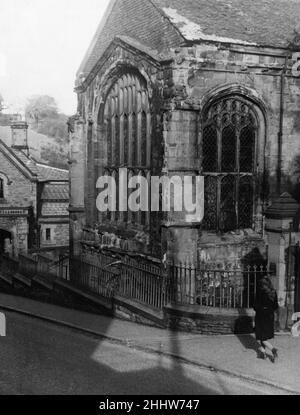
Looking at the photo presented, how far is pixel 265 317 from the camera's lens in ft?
33.7

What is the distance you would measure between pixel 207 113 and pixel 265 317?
7010mm

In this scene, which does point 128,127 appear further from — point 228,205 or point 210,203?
point 228,205

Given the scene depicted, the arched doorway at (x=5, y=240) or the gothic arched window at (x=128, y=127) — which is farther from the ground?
the gothic arched window at (x=128, y=127)

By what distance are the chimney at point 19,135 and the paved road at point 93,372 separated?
29467 millimetres

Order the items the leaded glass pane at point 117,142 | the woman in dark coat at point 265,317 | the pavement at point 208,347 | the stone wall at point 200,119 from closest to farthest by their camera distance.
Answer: the pavement at point 208,347
the woman in dark coat at point 265,317
the stone wall at point 200,119
the leaded glass pane at point 117,142

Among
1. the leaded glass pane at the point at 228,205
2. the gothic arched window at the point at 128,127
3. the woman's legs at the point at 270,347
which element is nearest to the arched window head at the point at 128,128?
the gothic arched window at the point at 128,127

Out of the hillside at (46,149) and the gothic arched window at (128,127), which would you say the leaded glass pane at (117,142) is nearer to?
the gothic arched window at (128,127)

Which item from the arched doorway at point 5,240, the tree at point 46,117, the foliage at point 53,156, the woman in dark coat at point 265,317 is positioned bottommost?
the arched doorway at point 5,240

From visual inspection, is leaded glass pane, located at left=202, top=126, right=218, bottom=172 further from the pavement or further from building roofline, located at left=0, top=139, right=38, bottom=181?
building roofline, located at left=0, top=139, right=38, bottom=181

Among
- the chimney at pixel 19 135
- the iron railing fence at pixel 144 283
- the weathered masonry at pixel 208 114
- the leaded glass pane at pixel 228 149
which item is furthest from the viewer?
the chimney at pixel 19 135

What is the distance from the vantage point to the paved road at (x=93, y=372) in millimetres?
9094

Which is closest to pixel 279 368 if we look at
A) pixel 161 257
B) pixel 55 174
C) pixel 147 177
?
pixel 161 257

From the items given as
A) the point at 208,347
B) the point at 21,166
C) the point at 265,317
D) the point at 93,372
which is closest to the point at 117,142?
the point at 208,347

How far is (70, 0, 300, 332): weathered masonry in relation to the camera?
1469 cm
